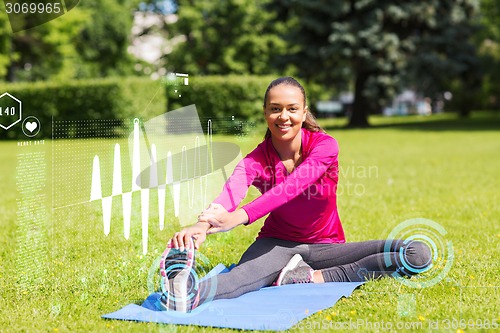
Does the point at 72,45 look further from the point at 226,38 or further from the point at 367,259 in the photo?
the point at 367,259

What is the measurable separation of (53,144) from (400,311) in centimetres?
263

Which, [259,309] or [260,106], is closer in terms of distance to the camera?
[259,309]

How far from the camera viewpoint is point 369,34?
24375mm

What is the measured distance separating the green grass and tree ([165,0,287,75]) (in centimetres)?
2637

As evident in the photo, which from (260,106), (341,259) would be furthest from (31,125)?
(260,106)

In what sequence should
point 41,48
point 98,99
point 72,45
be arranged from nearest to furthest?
point 98,99
point 41,48
point 72,45

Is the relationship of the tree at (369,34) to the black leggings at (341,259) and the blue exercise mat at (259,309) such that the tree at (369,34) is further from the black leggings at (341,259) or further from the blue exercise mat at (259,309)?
the blue exercise mat at (259,309)

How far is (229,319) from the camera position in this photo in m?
3.46

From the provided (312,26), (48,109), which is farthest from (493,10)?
(48,109)

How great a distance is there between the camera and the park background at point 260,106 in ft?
13.2

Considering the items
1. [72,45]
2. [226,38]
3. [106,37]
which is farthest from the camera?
[106,37]

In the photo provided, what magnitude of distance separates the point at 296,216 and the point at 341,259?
1.58ft

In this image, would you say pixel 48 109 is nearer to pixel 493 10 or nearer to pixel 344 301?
pixel 344 301
